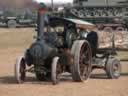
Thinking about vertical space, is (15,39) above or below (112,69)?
below

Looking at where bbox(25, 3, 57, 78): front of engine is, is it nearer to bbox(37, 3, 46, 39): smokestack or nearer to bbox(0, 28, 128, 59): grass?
bbox(37, 3, 46, 39): smokestack

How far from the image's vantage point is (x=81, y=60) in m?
15.7

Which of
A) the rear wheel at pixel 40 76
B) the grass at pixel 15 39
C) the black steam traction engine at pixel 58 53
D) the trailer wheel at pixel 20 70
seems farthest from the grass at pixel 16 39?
the trailer wheel at pixel 20 70

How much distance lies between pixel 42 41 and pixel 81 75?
152 cm

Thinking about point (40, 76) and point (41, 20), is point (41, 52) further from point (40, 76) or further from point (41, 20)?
point (40, 76)

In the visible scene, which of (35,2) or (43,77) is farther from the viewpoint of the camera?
(43,77)

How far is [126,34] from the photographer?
3534 cm

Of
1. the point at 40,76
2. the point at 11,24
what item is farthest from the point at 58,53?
the point at 11,24

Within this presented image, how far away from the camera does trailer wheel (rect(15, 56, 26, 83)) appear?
15.0 m

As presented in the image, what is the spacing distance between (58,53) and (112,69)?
2.21 metres

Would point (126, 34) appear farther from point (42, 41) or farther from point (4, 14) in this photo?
point (4, 14)

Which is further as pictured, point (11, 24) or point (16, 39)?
point (11, 24)

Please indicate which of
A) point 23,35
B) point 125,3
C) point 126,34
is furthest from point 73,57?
point 125,3

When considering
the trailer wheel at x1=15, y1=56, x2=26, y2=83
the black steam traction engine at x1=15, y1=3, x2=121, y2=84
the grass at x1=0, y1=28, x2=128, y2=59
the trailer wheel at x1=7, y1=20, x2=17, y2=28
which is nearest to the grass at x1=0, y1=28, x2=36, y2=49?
the grass at x1=0, y1=28, x2=128, y2=59
